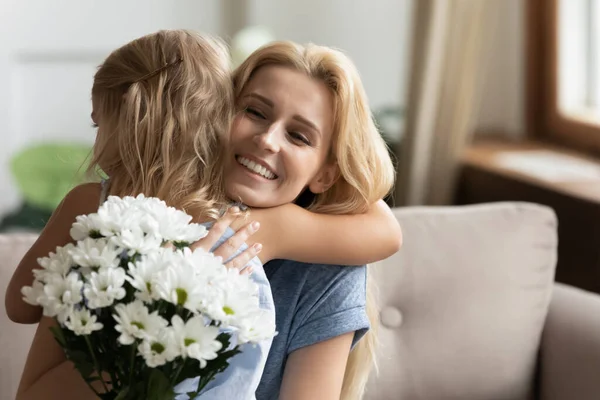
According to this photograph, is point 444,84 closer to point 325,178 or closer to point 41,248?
point 325,178

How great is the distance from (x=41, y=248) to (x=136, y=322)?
1.27ft

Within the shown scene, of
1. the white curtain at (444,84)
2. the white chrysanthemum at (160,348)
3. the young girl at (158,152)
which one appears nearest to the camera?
the white chrysanthemum at (160,348)

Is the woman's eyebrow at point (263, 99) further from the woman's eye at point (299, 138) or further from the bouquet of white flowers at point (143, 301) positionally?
the bouquet of white flowers at point (143, 301)

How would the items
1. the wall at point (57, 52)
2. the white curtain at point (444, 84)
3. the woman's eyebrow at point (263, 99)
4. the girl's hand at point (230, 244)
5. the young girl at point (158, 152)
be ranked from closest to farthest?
the girl's hand at point (230, 244), the young girl at point (158, 152), the woman's eyebrow at point (263, 99), the white curtain at point (444, 84), the wall at point (57, 52)

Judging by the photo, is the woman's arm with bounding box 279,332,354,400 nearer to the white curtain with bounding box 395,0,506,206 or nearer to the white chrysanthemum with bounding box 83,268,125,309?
the white chrysanthemum with bounding box 83,268,125,309

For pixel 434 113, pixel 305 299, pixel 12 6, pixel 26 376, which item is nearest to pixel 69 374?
pixel 26 376

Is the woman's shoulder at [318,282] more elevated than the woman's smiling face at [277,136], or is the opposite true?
A: the woman's smiling face at [277,136]

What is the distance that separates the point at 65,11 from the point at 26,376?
2960 millimetres

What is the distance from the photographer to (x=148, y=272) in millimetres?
851

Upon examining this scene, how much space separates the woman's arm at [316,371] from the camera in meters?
1.31

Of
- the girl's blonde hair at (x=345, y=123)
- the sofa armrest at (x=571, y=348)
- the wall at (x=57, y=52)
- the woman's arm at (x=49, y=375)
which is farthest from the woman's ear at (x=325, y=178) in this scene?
the wall at (x=57, y=52)

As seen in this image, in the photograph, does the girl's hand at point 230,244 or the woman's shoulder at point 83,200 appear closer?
the girl's hand at point 230,244

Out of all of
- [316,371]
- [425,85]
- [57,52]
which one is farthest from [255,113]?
[57,52]

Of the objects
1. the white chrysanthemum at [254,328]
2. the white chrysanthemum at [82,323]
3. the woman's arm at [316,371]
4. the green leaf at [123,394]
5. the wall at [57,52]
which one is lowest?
the wall at [57,52]
